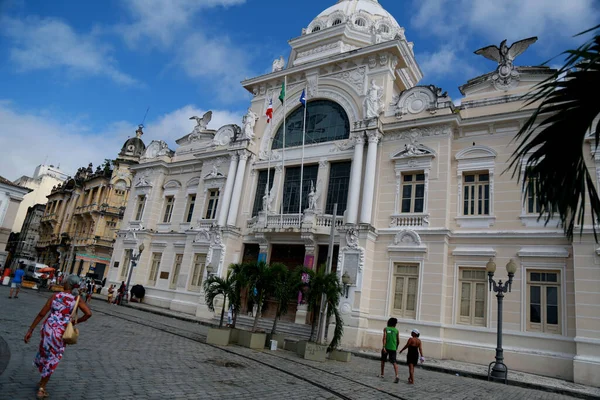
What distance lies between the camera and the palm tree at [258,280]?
13.4 m

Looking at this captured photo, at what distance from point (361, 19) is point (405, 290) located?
17686 millimetres

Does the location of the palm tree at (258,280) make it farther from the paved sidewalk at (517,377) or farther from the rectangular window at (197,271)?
the rectangular window at (197,271)

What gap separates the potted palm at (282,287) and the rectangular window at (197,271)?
11.4m

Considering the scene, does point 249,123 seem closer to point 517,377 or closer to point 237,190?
point 237,190

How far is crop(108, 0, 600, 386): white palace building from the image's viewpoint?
49.2 ft

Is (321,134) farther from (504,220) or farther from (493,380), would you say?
(493,380)

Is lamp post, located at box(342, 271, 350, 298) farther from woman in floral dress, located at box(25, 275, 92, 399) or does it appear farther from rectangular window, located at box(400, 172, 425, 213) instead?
woman in floral dress, located at box(25, 275, 92, 399)

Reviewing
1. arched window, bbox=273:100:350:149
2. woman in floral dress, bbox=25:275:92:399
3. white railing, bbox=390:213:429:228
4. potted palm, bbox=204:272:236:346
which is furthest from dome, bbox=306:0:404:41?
woman in floral dress, bbox=25:275:92:399

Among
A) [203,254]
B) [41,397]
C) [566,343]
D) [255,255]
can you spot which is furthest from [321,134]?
[41,397]

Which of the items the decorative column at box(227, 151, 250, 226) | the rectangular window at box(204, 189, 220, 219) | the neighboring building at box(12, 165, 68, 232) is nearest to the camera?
the decorative column at box(227, 151, 250, 226)

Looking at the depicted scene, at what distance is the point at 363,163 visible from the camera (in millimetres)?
19797

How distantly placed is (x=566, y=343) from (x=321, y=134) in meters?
14.3

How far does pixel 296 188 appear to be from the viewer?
2228cm

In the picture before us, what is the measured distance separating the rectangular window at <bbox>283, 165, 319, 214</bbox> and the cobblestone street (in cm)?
992
